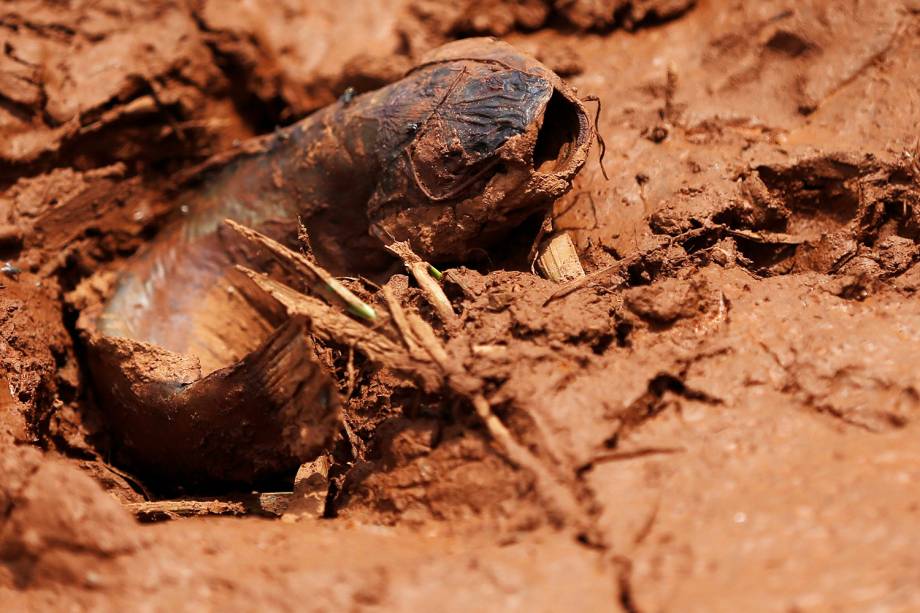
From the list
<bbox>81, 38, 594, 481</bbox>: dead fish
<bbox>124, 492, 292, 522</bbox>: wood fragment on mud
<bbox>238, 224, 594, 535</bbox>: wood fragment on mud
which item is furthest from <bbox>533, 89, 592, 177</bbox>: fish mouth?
<bbox>124, 492, 292, 522</bbox>: wood fragment on mud

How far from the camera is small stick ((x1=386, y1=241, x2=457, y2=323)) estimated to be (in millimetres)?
2182

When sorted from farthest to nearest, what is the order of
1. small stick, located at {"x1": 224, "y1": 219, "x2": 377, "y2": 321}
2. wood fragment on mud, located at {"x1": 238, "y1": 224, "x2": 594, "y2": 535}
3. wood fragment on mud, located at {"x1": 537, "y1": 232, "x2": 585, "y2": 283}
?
wood fragment on mud, located at {"x1": 537, "y1": 232, "x2": 585, "y2": 283} < small stick, located at {"x1": 224, "y1": 219, "x2": 377, "y2": 321} < wood fragment on mud, located at {"x1": 238, "y1": 224, "x2": 594, "y2": 535}

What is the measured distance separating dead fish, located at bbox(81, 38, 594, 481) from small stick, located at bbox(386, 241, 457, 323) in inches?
4.5

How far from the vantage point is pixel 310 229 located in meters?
2.85

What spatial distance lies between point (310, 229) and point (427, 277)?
2.36 feet

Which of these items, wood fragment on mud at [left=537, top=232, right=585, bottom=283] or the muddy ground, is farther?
wood fragment on mud at [left=537, top=232, right=585, bottom=283]

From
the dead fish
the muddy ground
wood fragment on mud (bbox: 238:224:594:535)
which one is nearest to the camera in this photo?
the muddy ground

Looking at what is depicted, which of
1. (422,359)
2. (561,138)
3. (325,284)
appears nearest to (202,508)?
(325,284)

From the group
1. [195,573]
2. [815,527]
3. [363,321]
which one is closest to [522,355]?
[363,321]

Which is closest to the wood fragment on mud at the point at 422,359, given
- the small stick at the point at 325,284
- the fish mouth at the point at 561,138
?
the small stick at the point at 325,284

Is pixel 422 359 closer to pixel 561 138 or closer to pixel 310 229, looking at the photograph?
pixel 561 138

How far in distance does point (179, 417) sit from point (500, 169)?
4.07 feet

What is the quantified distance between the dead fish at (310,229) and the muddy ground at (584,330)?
213 millimetres

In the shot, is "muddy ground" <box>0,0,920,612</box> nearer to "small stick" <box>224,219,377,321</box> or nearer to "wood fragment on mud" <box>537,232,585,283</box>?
"wood fragment on mud" <box>537,232,585,283</box>
